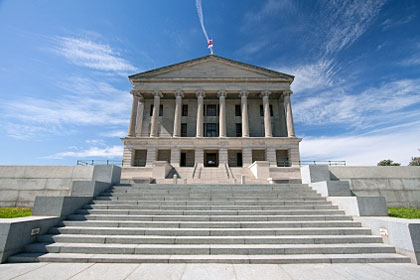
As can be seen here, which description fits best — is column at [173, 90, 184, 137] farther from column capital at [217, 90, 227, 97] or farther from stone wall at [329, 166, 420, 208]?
stone wall at [329, 166, 420, 208]

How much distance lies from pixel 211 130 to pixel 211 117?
8.48ft

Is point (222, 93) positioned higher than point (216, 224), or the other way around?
point (222, 93)

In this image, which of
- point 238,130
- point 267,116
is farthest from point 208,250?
point 238,130

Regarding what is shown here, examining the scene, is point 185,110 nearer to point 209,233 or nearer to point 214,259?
point 209,233

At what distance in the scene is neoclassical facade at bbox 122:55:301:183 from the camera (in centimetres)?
3047

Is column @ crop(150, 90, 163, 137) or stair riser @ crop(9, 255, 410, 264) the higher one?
column @ crop(150, 90, 163, 137)

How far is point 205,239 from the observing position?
21.3 ft

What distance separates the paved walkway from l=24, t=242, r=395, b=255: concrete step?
599 millimetres

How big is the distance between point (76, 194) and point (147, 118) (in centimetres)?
2827

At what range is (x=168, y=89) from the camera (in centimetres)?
3428

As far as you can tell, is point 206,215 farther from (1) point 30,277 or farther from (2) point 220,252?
(1) point 30,277

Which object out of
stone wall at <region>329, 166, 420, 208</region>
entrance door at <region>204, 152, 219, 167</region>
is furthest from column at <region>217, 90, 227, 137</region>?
stone wall at <region>329, 166, 420, 208</region>

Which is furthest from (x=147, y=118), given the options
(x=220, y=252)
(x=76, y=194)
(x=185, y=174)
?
(x=220, y=252)

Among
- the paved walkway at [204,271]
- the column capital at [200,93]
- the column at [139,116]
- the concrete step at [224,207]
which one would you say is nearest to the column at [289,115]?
the column capital at [200,93]
